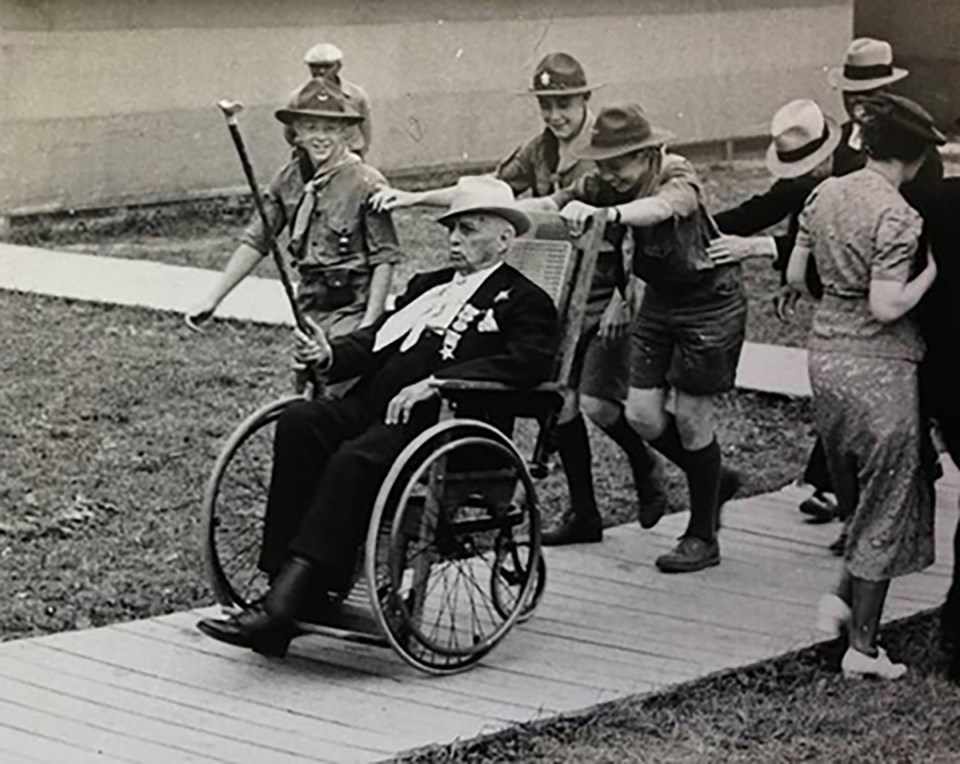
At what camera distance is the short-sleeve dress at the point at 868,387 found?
5.42 m

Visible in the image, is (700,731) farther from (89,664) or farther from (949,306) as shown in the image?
(89,664)

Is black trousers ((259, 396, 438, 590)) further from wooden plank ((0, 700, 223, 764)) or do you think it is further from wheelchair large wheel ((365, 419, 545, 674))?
wooden plank ((0, 700, 223, 764))

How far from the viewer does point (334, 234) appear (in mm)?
6543

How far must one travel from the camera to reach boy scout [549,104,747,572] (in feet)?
20.5

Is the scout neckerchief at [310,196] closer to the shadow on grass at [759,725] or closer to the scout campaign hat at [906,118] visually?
the scout campaign hat at [906,118]

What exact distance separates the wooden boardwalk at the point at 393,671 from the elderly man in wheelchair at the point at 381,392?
7.4 inches

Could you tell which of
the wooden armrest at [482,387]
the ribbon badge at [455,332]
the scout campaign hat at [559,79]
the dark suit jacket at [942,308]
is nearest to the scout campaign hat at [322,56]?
the scout campaign hat at [559,79]

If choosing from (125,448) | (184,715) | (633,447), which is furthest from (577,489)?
(125,448)

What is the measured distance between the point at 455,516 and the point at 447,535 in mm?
322

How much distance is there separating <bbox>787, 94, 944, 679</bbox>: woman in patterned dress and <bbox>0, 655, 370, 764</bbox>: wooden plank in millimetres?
1447

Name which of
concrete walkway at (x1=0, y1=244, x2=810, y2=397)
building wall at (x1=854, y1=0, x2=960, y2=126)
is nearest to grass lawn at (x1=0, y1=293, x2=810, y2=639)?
concrete walkway at (x1=0, y1=244, x2=810, y2=397)

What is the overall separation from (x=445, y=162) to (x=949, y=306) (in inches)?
409

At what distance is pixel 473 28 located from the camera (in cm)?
1573

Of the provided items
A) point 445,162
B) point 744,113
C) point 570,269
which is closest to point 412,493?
point 570,269
